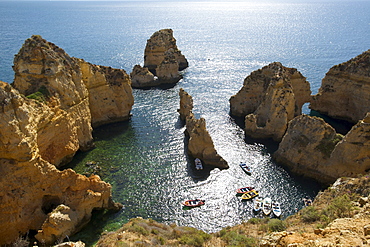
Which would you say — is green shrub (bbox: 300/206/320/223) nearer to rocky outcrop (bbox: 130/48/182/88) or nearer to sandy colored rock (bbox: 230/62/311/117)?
sandy colored rock (bbox: 230/62/311/117)

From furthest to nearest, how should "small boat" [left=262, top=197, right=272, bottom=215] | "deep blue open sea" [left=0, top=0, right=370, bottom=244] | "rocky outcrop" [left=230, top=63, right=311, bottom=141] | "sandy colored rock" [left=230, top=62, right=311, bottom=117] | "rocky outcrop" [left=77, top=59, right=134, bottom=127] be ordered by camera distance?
1. "sandy colored rock" [left=230, top=62, right=311, bottom=117]
2. "rocky outcrop" [left=77, top=59, right=134, bottom=127]
3. "rocky outcrop" [left=230, top=63, right=311, bottom=141]
4. "deep blue open sea" [left=0, top=0, right=370, bottom=244]
5. "small boat" [left=262, top=197, right=272, bottom=215]

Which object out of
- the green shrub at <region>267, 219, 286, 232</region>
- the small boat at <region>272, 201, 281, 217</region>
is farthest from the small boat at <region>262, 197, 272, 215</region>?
the green shrub at <region>267, 219, 286, 232</region>

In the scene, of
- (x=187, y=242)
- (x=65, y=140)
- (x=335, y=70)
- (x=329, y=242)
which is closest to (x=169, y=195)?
(x=187, y=242)

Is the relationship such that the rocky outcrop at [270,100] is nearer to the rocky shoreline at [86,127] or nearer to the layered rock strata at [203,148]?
the rocky shoreline at [86,127]

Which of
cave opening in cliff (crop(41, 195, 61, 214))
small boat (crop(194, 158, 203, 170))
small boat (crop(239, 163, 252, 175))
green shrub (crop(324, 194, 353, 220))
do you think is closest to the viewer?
green shrub (crop(324, 194, 353, 220))

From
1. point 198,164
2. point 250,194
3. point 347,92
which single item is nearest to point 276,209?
point 250,194

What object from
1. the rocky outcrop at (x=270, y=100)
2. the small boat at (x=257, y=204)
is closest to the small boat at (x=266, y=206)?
the small boat at (x=257, y=204)

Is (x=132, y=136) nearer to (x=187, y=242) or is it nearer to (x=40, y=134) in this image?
(x=40, y=134)
